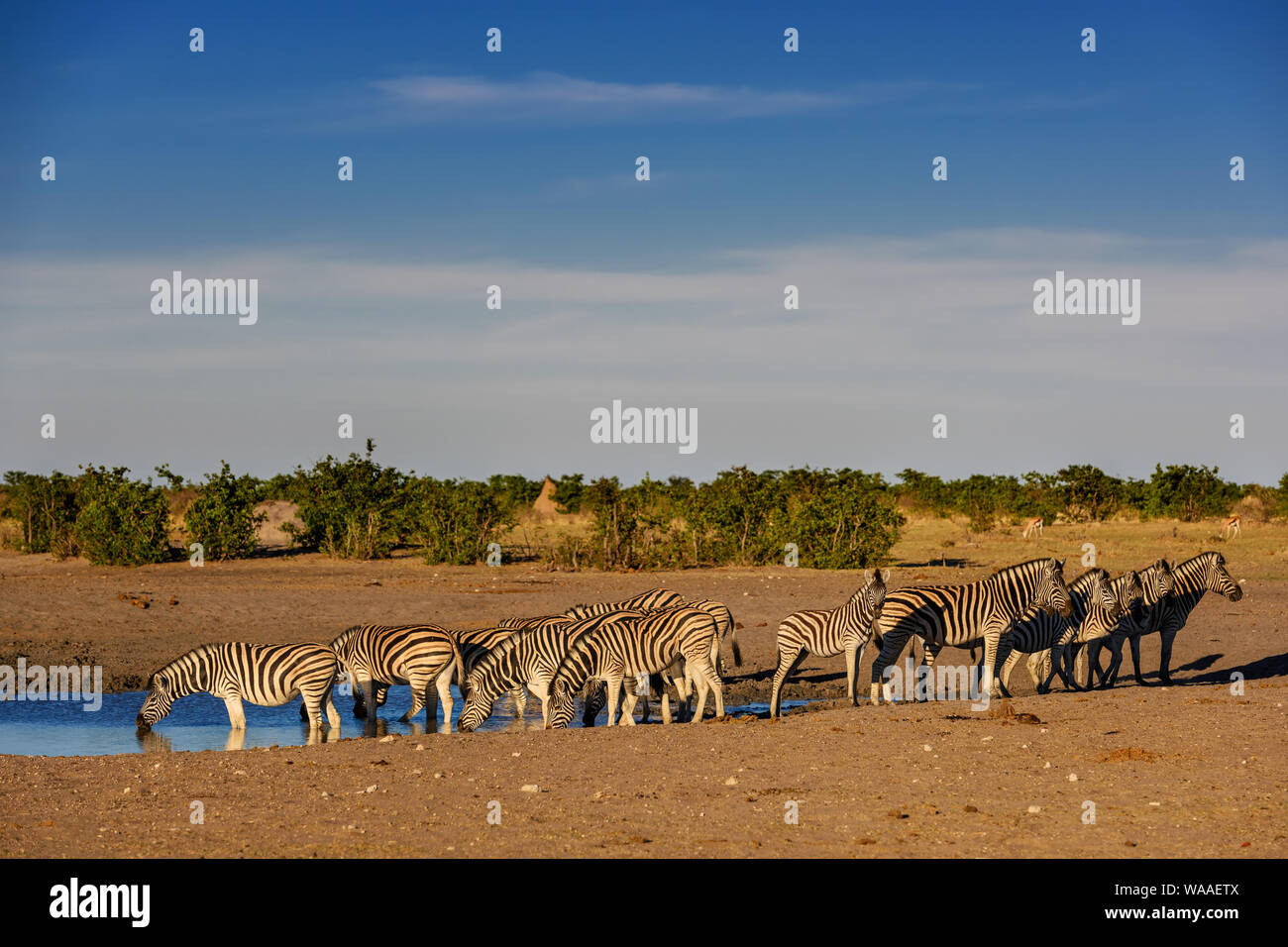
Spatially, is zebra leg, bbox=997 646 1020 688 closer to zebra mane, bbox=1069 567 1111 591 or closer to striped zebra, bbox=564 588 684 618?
zebra mane, bbox=1069 567 1111 591

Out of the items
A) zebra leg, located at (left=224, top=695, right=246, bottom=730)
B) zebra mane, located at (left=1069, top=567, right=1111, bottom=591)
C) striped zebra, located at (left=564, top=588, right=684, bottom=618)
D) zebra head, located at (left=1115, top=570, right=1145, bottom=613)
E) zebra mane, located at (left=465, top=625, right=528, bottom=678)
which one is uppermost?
zebra mane, located at (left=1069, top=567, right=1111, bottom=591)

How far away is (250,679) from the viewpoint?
44.9 ft

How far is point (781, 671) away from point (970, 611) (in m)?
2.47

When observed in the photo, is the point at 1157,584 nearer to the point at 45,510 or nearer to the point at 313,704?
the point at 313,704

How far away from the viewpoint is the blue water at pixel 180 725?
13.0 m

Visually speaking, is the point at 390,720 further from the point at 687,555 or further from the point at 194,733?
the point at 687,555

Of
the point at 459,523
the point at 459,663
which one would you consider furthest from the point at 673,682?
the point at 459,523

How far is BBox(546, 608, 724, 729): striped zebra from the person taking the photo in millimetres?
13461

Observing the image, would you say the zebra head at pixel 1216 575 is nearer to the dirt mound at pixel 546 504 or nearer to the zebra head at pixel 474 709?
the zebra head at pixel 474 709

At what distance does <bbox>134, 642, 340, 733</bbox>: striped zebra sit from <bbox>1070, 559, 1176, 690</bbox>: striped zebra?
31.4 feet

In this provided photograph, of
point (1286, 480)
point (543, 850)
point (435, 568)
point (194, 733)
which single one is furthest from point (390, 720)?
point (1286, 480)

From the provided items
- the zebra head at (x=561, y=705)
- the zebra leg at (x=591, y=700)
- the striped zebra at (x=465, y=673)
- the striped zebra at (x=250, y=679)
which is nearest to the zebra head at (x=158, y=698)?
the striped zebra at (x=250, y=679)

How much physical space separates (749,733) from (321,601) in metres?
13.1

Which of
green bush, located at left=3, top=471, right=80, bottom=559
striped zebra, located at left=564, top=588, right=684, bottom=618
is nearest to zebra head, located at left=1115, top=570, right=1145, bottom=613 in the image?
striped zebra, located at left=564, top=588, right=684, bottom=618
